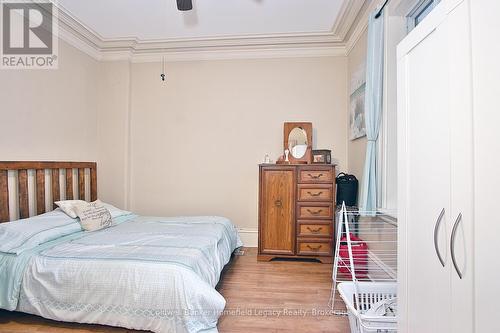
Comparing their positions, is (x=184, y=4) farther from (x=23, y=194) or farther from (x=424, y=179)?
(x=23, y=194)

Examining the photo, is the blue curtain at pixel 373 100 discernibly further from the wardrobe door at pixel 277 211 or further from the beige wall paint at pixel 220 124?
the beige wall paint at pixel 220 124

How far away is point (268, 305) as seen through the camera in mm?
2125

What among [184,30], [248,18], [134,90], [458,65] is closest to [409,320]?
[458,65]

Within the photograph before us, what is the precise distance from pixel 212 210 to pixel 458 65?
325 cm

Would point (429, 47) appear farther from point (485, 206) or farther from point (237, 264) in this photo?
point (237, 264)

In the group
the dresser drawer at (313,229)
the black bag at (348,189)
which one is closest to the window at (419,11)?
the black bag at (348,189)

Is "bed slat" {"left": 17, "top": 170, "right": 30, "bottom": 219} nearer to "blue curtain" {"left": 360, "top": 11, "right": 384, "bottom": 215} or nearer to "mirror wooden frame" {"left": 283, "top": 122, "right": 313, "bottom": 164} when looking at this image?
"mirror wooden frame" {"left": 283, "top": 122, "right": 313, "bottom": 164}

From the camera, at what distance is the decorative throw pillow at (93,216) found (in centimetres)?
258

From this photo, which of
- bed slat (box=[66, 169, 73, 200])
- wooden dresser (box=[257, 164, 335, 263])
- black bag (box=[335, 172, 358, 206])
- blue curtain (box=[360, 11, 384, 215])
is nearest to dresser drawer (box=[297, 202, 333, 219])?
wooden dresser (box=[257, 164, 335, 263])

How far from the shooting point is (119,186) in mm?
3715

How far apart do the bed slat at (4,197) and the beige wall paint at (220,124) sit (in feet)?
4.97

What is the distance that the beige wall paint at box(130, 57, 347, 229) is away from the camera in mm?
3570

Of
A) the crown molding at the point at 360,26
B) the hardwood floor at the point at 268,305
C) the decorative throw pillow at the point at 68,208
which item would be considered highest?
the crown molding at the point at 360,26
